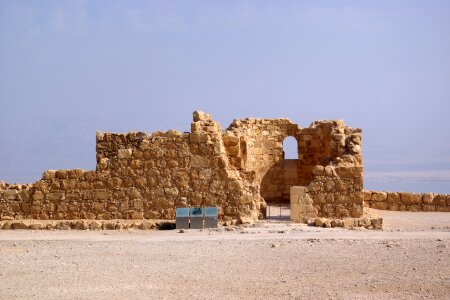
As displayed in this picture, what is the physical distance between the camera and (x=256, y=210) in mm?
13766

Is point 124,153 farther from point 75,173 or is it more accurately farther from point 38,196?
point 38,196

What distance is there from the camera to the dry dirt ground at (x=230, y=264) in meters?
7.21

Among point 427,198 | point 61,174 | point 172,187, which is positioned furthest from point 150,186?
point 427,198

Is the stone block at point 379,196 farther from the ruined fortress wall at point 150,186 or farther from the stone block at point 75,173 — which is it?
the stone block at point 75,173

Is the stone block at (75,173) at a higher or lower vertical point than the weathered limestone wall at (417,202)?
higher

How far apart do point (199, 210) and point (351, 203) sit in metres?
3.42

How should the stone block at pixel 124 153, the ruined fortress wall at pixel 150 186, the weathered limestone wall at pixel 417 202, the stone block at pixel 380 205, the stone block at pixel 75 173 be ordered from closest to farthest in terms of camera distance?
the ruined fortress wall at pixel 150 186 < the stone block at pixel 124 153 < the stone block at pixel 75 173 < the weathered limestone wall at pixel 417 202 < the stone block at pixel 380 205

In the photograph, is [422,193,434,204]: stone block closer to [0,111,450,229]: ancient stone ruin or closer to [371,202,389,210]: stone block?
[371,202,389,210]: stone block

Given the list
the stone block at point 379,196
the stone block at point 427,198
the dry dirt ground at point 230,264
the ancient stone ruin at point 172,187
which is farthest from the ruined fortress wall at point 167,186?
the stone block at point 427,198

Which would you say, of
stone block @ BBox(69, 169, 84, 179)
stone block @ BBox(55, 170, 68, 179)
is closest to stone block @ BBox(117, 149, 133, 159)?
stone block @ BBox(69, 169, 84, 179)

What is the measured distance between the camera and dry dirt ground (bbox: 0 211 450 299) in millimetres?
7211

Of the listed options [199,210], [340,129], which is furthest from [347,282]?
[340,129]

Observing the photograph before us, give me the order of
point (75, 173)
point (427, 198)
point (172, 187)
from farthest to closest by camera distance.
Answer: point (427, 198), point (75, 173), point (172, 187)

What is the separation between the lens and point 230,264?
8.70 meters
